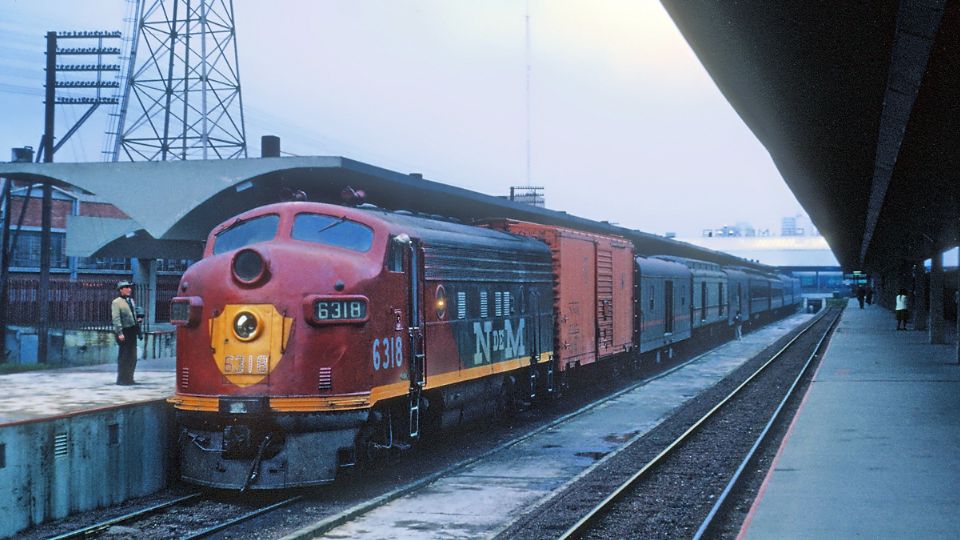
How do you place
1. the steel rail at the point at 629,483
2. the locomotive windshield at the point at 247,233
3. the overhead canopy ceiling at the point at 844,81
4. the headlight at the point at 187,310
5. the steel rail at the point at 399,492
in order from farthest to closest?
the locomotive windshield at the point at 247,233 → the headlight at the point at 187,310 → the steel rail at the point at 629,483 → the steel rail at the point at 399,492 → the overhead canopy ceiling at the point at 844,81

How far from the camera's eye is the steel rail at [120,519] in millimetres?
9271

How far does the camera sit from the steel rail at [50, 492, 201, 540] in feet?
30.4

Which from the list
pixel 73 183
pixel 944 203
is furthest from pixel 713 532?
pixel 73 183

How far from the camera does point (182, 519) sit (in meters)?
10.3

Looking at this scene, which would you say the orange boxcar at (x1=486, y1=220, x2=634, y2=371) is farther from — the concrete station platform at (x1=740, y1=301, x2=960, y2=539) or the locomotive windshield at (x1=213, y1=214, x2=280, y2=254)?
the locomotive windshield at (x1=213, y1=214, x2=280, y2=254)

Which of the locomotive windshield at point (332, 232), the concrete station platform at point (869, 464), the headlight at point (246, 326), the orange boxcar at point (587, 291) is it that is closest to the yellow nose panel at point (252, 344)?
the headlight at point (246, 326)

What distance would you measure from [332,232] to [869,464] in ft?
25.2

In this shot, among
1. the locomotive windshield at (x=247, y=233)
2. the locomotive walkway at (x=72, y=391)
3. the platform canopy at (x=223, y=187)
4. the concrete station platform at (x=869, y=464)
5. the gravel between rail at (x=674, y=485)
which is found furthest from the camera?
the platform canopy at (x=223, y=187)

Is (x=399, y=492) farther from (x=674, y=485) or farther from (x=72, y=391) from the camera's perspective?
(x=72, y=391)

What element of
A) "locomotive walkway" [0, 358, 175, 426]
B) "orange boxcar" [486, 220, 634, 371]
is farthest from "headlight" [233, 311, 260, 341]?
"orange boxcar" [486, 220, 634, 371]

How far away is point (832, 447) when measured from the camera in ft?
44.2

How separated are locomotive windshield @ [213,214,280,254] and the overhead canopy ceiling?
5495 mm

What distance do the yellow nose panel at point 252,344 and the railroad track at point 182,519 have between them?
1490mm

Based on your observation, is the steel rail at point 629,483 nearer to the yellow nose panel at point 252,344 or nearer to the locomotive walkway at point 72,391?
the yellow nose panel at point 252,344
